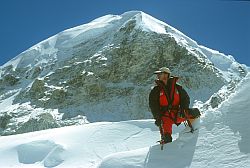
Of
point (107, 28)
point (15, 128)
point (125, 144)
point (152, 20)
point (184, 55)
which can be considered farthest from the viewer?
point (107, 28)

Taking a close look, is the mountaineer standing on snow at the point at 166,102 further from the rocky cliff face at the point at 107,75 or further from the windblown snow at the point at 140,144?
→ the rocky cliff face at the point at 107,75

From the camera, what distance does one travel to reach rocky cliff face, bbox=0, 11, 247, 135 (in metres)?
34.6

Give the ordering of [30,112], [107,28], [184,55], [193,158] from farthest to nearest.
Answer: [107,28], [184,55], [30,112], [193,158]

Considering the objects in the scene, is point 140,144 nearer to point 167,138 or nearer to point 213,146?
point 167,138

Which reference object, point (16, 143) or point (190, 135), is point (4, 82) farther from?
point (190, 135)

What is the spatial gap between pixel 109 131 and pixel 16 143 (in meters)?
2.08

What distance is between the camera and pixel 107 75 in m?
39.5

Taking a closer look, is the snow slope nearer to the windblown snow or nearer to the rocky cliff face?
the windblown snow

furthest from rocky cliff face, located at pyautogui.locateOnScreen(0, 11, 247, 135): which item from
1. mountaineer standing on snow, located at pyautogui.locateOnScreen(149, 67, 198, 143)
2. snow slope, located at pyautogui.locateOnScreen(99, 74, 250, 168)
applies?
snow slope, located at pyautogui.locateOnScreen(99, 74, 250, 168)

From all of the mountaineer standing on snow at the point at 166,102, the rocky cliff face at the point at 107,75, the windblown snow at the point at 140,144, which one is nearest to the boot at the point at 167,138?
the mountaineer standing on snow at the point at 166,102

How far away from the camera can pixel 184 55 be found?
3894 centimetres

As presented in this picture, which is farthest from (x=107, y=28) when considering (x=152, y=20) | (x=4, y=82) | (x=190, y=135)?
(x=190, y=135)

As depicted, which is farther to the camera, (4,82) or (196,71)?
(4,82)

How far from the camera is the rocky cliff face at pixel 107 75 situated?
113 feet
